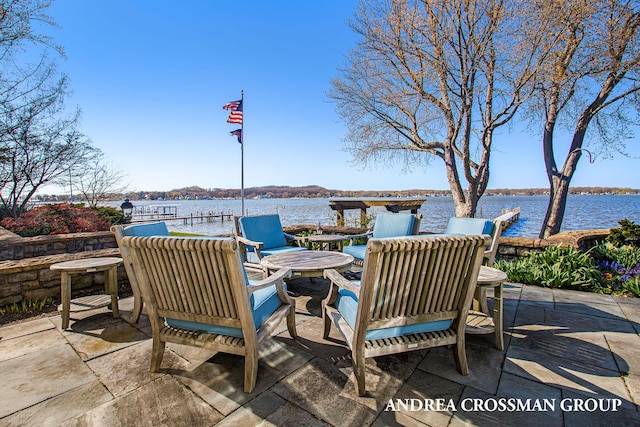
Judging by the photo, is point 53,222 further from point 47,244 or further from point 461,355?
point 461,355

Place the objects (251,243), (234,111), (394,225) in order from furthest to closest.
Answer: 1. (234,111)
2. (394,225)
3. (251,243)

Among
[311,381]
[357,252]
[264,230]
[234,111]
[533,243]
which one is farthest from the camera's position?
[234,111]

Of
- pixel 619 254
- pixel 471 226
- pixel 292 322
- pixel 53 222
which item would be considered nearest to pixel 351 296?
pixel 292 322

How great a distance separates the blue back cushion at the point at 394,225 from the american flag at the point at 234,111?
23.7 ft

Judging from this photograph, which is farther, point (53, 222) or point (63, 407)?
point (53, 222)

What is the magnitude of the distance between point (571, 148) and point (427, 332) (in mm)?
7802

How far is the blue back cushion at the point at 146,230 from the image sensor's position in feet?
7.95

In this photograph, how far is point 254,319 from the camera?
1751 millimetres

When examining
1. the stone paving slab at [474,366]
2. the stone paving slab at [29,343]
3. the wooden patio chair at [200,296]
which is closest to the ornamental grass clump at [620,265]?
the stone paving slab at [474,366]

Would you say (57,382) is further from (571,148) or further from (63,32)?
(571,148)

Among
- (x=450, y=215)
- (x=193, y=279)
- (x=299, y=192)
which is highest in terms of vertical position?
(x=299, y=192)

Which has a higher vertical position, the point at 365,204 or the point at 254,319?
the point at 365,204

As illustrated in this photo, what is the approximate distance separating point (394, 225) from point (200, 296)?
3.11 metres

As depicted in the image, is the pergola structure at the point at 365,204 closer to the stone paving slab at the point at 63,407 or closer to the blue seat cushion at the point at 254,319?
the blue seat cushion at the point at 254,319
